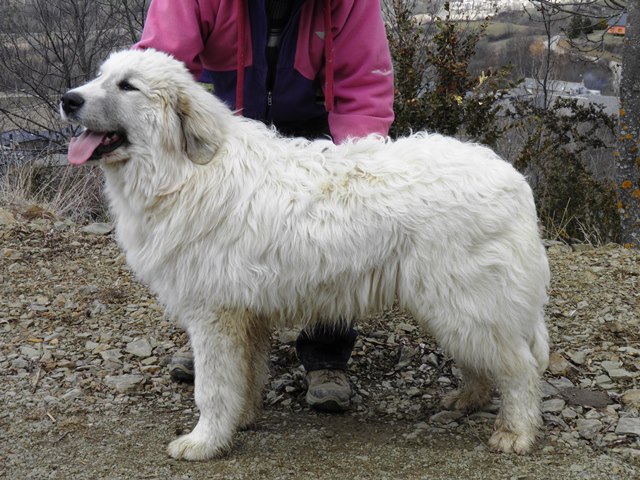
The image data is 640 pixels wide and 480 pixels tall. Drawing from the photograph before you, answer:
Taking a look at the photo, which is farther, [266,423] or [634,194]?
[634,194]

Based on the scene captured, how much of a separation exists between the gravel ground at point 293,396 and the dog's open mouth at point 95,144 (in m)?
1.45

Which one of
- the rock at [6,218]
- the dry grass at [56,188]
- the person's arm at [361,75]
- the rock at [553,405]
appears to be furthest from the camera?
the dry grass at [56,188]

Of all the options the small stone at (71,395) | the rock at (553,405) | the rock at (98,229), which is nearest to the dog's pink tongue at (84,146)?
the small stone at (71,395)

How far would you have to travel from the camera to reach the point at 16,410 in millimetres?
3977

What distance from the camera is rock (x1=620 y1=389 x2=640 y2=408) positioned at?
398cm

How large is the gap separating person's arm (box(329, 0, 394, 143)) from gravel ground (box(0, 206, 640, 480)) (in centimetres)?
154

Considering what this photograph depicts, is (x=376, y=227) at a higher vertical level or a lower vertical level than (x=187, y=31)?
lower

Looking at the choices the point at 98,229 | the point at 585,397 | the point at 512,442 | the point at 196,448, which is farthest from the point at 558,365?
the point at 98,229

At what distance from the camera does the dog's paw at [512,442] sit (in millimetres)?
3516

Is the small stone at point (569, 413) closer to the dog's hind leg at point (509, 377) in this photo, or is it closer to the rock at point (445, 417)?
the dog's hind leg at point (509, 377)

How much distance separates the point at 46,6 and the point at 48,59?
2.84 feet

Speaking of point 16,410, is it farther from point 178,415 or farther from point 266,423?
point 266,423

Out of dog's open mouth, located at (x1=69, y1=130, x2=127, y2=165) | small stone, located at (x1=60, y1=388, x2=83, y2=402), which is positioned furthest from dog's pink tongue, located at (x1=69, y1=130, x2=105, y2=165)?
small stone, located at (x1=60, y1=388, x2=83, y2=402)

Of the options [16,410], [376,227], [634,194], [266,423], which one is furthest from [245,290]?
[634,194]
